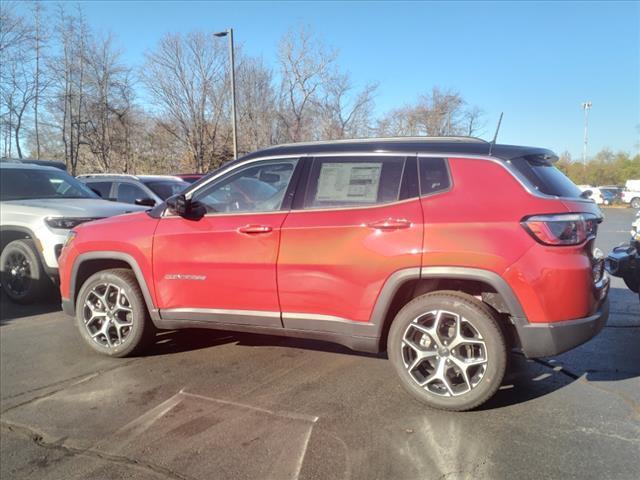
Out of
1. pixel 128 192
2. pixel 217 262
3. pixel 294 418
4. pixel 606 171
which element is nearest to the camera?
pixel 294 418

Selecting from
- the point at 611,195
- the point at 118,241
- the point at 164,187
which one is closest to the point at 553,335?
the point at 118,241

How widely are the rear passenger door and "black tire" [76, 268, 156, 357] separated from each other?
1.45m

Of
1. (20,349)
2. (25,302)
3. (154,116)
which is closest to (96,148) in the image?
(154,116)

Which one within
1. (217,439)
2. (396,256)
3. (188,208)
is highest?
(188,208)

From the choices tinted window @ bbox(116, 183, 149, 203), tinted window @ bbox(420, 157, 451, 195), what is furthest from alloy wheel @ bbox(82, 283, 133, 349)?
tinted window @ bbox(116, 183, 149, 203)

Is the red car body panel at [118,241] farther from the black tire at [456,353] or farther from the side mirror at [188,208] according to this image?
the black tire at [456,353]

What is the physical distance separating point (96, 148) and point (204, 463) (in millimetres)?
27202

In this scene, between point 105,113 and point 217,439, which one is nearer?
point 217,439

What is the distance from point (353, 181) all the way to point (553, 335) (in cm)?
169

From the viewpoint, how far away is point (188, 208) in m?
4.01

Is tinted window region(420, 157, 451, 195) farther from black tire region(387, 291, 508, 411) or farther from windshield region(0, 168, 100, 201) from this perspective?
windshield region(0, 168, 100, 201)

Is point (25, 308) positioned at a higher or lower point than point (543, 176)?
lower

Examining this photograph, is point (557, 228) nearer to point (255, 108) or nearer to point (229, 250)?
point (229, 250)

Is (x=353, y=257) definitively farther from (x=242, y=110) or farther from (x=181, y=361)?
(x=242, y=110)
